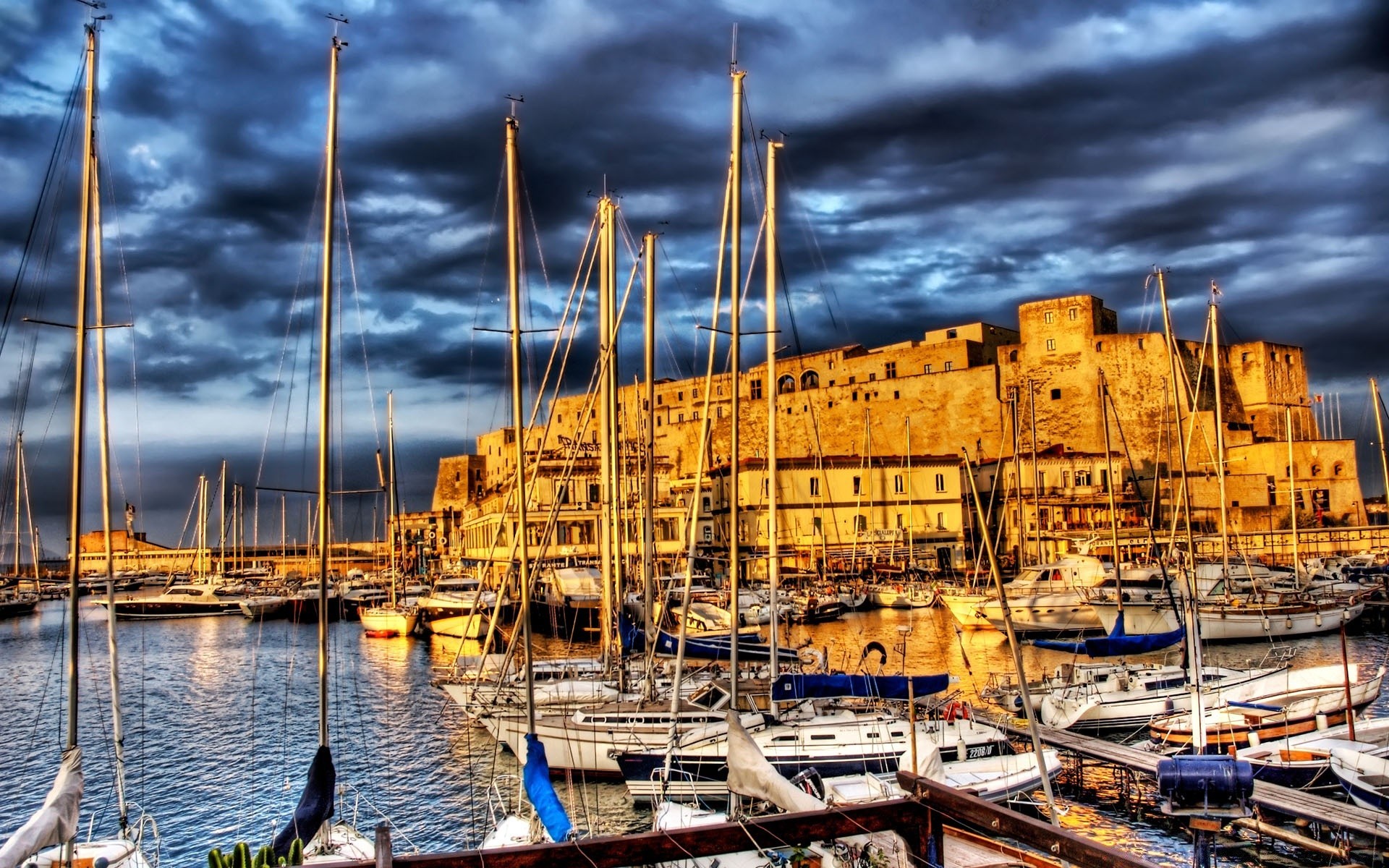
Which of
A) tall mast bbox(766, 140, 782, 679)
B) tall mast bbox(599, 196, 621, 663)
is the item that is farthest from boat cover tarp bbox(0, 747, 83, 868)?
tall mast bbox(599, 196, 621, 663)

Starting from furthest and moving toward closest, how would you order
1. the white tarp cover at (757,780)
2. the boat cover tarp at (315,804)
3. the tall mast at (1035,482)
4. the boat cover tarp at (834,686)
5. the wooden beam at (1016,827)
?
the tall mast at (1035,482)
the boat cover tarp at (834,686)
the boat cover tarp at (315,804)
the white tarp cover at (757,780)
the wooden beam at (1016,827)

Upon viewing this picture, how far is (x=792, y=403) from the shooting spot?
85.9m

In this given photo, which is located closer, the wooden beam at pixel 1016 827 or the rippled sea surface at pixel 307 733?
the wooden beam at pixel 1016 827

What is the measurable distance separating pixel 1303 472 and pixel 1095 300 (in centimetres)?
1696

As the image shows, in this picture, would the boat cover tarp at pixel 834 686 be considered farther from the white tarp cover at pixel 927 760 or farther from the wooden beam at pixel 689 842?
the wooden beam at pixel 689 842

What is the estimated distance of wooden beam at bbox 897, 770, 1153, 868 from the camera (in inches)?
212

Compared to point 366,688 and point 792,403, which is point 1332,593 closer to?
point 366,688

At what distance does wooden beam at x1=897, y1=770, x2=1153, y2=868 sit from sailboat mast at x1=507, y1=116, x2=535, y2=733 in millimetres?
7682

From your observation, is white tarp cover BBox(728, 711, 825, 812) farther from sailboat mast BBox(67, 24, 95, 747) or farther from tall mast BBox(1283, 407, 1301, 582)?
tall mast BBox(1283, 407, 1301, 582)

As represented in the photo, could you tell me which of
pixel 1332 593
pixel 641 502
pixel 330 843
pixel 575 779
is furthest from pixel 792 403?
pixel 330 843

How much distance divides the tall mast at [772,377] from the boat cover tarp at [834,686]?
0.37 meters

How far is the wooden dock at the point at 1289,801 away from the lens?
45.5 ft

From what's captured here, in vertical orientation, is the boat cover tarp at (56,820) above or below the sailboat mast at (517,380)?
below

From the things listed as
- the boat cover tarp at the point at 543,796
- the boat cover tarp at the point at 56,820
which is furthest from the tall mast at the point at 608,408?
the boat cover tarp at the point at 56,820
